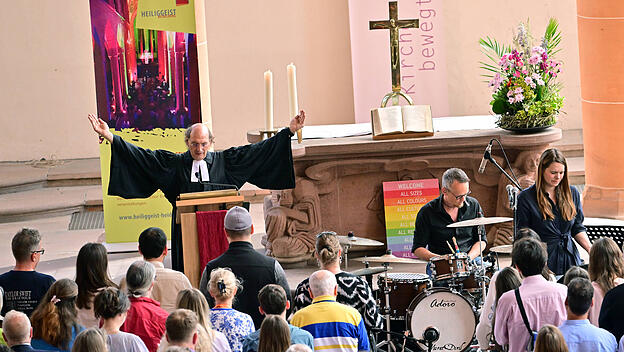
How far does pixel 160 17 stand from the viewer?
394 inches

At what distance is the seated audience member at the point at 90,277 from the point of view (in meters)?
5.73

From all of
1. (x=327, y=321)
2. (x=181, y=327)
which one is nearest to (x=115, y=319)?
(x=181, y=327)

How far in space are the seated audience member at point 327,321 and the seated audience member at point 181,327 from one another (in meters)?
0.82

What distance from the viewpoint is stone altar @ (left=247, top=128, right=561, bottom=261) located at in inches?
353

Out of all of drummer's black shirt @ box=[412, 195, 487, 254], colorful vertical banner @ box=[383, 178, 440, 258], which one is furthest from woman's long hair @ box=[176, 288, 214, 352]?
colorful vertical banner @ box=[383, 178, 440, 258]

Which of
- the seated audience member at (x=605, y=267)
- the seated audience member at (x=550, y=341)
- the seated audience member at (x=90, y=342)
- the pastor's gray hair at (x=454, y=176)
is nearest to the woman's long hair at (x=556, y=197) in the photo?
the pastor's gray hair at (x=454, y=176)

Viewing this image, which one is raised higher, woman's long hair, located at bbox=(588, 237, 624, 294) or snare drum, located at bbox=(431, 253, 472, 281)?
woman's long hair, located at bbox=(588, 237, 624, 294)

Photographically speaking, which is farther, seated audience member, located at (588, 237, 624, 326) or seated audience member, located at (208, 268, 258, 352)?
seated audience member, located at (588, 237, 624, 326)

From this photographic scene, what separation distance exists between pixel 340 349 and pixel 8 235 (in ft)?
23.9

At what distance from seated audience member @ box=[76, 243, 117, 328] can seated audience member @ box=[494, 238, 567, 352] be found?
216 cm

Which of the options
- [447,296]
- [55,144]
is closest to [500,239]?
[447,296]

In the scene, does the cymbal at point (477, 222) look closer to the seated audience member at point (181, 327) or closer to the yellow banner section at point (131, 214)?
the seated audience member at point (181, 327)

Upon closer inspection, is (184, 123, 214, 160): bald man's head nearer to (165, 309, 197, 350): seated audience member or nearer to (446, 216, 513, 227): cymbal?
(446, 216, 513, 227): cymbal

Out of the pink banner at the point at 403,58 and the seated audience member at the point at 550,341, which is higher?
the pink banner at the point at 403,58
